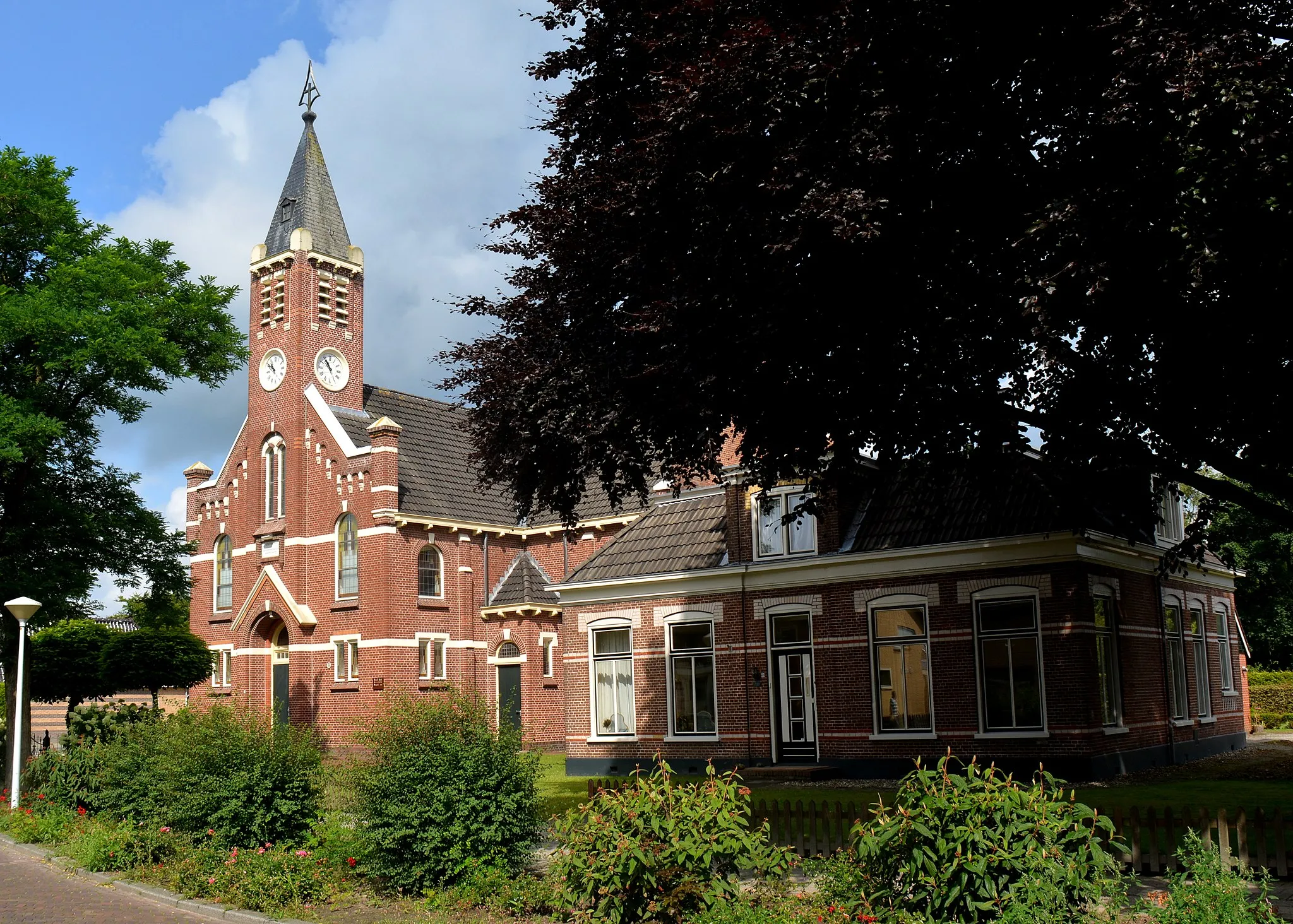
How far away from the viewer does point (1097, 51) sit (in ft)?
38.7

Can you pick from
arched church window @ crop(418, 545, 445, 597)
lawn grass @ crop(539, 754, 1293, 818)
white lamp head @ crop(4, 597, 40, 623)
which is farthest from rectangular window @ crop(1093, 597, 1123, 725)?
arched church window @ crop(418, 545, 445, 597)

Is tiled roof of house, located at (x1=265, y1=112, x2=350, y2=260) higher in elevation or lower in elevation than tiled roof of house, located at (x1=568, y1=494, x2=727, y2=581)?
higher

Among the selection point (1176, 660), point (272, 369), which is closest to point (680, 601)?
point (1176, 660)

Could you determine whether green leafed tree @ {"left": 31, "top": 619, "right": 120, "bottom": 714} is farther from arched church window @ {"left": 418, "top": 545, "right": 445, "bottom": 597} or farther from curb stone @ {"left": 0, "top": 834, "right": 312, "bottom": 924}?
curb stone @ {"left": 0, "top": 834, "right": 312, "bottom": 924}

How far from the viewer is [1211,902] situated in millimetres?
6531

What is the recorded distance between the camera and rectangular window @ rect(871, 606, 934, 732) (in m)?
21.8

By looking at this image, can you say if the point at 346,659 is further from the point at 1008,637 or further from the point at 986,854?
the point at 986,854

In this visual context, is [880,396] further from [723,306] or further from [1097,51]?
[1097,51]

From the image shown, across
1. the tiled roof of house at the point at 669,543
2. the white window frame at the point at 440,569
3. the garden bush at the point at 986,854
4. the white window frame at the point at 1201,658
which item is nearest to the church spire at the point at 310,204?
the white window frame at the point at 440,569

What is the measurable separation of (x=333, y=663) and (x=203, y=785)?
23822mm

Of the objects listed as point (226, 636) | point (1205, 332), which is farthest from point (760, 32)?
point (226, 636)

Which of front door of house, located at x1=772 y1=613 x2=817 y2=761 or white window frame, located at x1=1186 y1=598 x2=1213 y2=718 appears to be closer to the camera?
front door of house, located at x1=772 y1=613 x2=817 y2=761

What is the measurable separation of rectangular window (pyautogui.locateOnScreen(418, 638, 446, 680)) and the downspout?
21.4 m

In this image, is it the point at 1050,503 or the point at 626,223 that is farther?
the point at 1050,503
